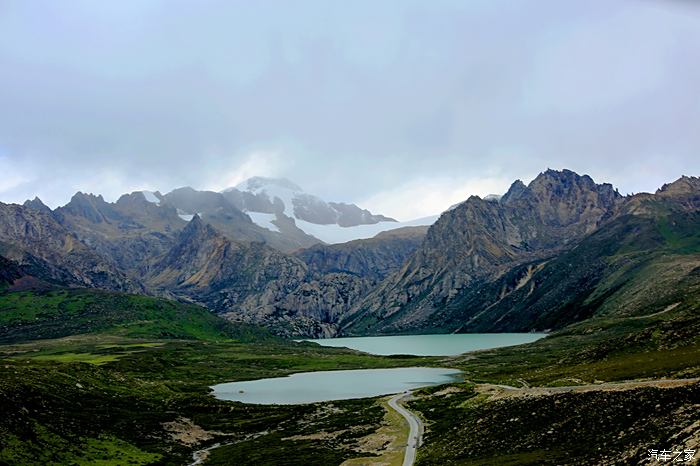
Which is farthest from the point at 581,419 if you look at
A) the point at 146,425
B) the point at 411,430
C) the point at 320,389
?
the point at 320,389

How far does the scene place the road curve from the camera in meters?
71.8

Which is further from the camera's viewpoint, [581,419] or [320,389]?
[320,389]

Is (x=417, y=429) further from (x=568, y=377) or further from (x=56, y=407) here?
(x=56, y=407)

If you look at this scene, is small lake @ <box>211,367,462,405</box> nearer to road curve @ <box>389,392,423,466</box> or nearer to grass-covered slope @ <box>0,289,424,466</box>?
grass-covered slope @ <box>0,289,424,466</box>

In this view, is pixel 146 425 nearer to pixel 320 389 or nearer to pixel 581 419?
pixel 320 389

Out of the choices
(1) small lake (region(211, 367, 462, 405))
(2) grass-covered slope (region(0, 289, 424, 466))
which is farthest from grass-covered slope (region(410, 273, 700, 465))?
(1) small lake (region(211, 367, 462, 405))

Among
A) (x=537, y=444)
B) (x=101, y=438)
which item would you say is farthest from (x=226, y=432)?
(x=537, y=444)

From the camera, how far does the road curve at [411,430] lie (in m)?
71.8

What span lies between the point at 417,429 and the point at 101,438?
49.9 metres

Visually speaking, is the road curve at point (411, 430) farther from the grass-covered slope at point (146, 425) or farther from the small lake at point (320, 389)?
the small lake at point (320, 389)

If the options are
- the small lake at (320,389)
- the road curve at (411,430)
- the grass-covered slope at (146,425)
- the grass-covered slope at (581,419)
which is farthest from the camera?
the small lake at (320,389)

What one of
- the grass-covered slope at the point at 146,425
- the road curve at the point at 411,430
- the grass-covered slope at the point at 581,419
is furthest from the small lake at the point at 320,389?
the grass-covered slope at the point at 581,419

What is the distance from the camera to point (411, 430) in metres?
92.6

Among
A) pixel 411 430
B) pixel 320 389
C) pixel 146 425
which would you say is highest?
pixel 411 430
